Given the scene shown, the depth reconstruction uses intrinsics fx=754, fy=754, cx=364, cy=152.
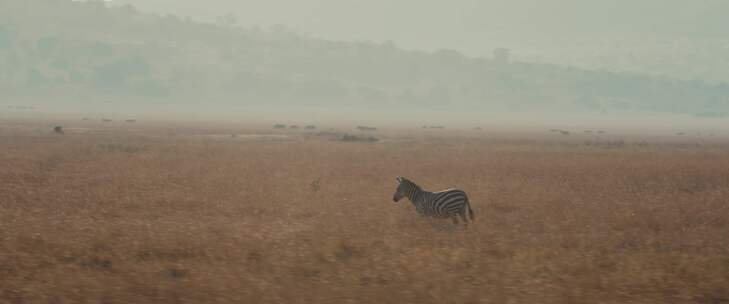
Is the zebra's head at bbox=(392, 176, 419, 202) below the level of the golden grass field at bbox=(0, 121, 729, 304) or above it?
above

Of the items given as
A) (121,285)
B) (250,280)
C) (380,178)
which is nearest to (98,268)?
(121,285)

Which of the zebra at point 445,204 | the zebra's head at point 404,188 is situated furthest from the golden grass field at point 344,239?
the zebra's head at point 404,188

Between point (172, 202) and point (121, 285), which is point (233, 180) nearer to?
point (172, 202)

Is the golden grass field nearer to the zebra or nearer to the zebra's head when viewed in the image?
the zebra

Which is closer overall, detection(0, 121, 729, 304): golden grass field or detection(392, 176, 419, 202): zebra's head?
detection(0, 121, 729, 304): golden grass field

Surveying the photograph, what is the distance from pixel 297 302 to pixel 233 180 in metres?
16.9

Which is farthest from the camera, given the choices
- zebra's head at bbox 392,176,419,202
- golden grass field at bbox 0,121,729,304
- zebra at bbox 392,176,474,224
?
zebra's head at bbox 392,176,419,202

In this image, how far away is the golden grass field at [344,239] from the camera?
11.9 metres

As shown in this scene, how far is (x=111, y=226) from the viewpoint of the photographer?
1672 cm

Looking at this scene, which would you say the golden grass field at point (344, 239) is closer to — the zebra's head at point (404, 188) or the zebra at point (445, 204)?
the zebra at point (445, 204)

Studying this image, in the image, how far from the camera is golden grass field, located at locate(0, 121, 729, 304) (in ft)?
39.2

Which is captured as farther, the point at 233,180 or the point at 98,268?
the point at 233,180

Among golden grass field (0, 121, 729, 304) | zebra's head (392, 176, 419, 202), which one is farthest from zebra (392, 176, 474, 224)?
zebra's head (392, 176, 419, 202)

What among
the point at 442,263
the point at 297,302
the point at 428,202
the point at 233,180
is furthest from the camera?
the point at 233,180
